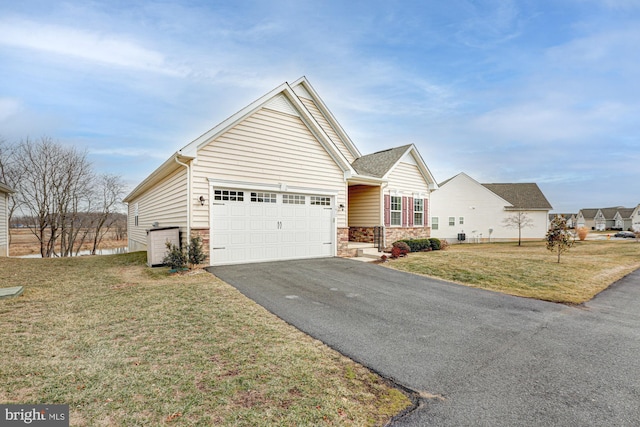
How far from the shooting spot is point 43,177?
23.5m

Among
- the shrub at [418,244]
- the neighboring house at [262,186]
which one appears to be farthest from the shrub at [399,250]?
the neighboring house at [262,186]

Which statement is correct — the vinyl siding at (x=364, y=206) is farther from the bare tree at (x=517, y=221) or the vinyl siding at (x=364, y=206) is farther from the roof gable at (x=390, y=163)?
the bare tree at (x=517, y=221)

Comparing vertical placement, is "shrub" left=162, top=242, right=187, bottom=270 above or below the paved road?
above

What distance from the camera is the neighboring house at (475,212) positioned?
2764 centimetres

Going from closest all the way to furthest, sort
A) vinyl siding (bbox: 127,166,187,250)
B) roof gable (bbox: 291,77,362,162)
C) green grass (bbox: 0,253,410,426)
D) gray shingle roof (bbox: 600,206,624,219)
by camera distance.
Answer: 1. green grass (bbox: 0,253,410,426)
2. vinyl siding (bbox: 127,166,187,250)
3. roof gable (bbox: 291,77,362,162)
4. gray shingle roof (bbox: 600,206,624,219)

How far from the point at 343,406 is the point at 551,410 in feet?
6.04

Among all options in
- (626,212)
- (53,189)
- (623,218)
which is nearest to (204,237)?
(53,189)

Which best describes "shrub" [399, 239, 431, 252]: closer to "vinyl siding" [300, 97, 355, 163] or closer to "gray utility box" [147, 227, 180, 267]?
"vinyl siding" [300, 97, 355, 163]

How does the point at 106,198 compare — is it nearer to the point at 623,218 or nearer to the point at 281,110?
the point at 281,110

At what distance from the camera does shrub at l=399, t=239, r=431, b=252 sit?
1518cm

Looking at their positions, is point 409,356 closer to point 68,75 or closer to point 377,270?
point 377,270

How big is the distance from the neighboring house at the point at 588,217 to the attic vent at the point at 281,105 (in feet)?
284

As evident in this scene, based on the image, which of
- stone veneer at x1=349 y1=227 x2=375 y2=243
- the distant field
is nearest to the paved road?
stone veneer at x1=349 y1=227 x2=375 y2=243

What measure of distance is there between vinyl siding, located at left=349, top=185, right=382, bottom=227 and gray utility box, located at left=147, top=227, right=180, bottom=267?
30.7 ft
